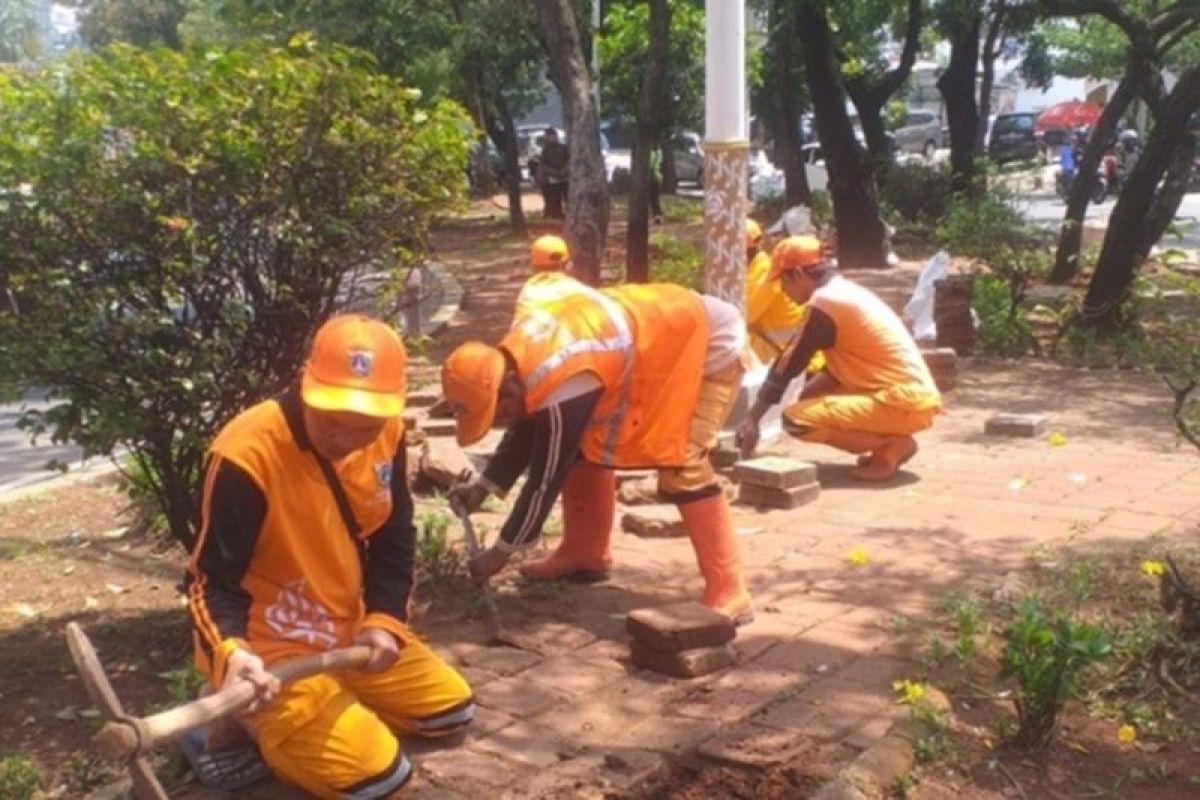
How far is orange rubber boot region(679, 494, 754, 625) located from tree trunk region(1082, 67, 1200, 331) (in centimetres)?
733

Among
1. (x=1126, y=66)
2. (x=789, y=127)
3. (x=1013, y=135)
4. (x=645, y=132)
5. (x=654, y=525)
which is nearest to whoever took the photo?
(x=654, y=525)

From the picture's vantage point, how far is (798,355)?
23.3ft

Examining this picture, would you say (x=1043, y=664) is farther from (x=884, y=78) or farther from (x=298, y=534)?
(x=884, y=78)

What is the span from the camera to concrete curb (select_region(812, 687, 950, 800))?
3.66 m

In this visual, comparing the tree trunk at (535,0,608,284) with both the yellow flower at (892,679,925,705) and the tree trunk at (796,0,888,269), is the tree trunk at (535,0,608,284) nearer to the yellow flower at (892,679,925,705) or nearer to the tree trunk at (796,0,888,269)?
the tree trunk at (796,0,888,269)

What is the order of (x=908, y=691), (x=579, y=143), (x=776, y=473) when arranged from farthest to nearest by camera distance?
(x=579, y=143), (x=776, y=473), (x=908, y=691)

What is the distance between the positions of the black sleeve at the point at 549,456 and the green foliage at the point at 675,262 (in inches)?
332

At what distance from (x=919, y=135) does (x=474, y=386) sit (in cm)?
4303

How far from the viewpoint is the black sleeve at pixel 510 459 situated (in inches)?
192

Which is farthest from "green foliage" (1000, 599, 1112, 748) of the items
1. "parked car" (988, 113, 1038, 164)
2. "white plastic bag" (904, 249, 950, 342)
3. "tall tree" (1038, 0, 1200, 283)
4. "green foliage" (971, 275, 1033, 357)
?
"parked car" (988, 113, 1038, 164)

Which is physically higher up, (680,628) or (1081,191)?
(1081,191)

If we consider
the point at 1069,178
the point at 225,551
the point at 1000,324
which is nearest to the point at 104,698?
the point at 225,551

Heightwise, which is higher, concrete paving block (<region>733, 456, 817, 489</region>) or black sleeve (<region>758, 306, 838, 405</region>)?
black sleeve (<region>758, 306, 838, 405</region>)

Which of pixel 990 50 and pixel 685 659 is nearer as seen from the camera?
pixel 685 659
